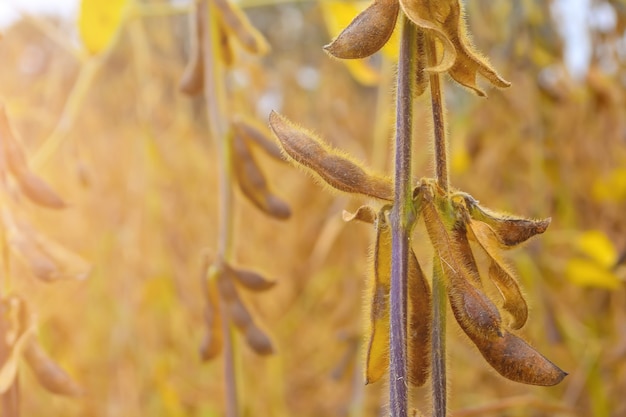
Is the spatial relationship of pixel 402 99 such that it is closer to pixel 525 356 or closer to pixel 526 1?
pixel 525 356

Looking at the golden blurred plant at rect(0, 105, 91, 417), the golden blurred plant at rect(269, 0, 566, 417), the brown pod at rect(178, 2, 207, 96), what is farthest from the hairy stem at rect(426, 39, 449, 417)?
the brown pod at rect(178, 2, 207, 96)

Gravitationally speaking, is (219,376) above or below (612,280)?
below

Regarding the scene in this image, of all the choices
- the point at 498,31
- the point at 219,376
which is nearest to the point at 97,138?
the point at 219,376

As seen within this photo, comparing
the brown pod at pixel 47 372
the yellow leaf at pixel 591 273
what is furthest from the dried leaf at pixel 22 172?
the yellow leaf at pixel 591 273

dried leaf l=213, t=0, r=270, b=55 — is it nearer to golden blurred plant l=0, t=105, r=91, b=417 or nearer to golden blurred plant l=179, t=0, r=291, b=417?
golden blurred plant l=179, t=0, r=291, b=417

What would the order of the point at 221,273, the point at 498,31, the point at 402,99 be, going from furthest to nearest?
the point at 498,31
the point at 221,273
the point at 402,99

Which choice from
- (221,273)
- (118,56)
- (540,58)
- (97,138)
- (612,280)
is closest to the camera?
(221,273)
